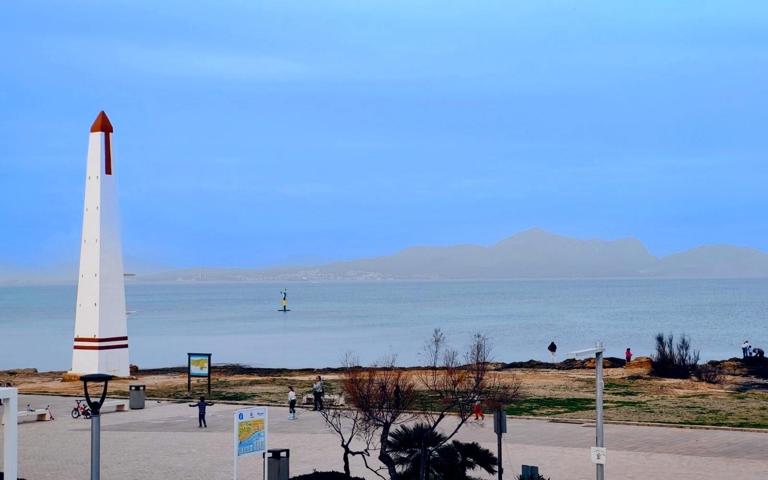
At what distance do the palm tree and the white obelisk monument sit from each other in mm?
24308

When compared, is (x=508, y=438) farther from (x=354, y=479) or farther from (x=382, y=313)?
(x=382, y=313)

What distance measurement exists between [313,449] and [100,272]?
64.6 ft

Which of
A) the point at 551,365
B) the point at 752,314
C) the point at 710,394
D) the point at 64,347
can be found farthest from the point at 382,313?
the point at 710,394

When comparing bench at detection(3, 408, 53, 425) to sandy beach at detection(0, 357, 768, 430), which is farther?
bench at detection(3, 408, 53, 425)

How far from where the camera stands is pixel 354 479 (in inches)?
766

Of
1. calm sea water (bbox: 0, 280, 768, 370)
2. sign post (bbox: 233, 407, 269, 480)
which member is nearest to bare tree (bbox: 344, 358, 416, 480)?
sign post (bbox: 233, 407, 269, 480)

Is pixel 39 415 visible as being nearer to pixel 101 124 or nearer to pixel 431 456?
pixel 101 124

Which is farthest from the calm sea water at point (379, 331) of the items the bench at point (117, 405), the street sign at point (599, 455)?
the street sign at point (599, 455)

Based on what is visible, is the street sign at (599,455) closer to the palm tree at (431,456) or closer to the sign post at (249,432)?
the palm tree at (431,456)

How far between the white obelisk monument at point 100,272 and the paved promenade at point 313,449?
32.0 ft

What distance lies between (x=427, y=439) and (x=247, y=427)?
3.14m

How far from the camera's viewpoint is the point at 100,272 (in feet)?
140

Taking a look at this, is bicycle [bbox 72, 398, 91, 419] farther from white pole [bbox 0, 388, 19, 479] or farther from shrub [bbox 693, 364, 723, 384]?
shrub [bbox 693, 364, 723, 384]

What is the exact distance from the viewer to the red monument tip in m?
41.9
